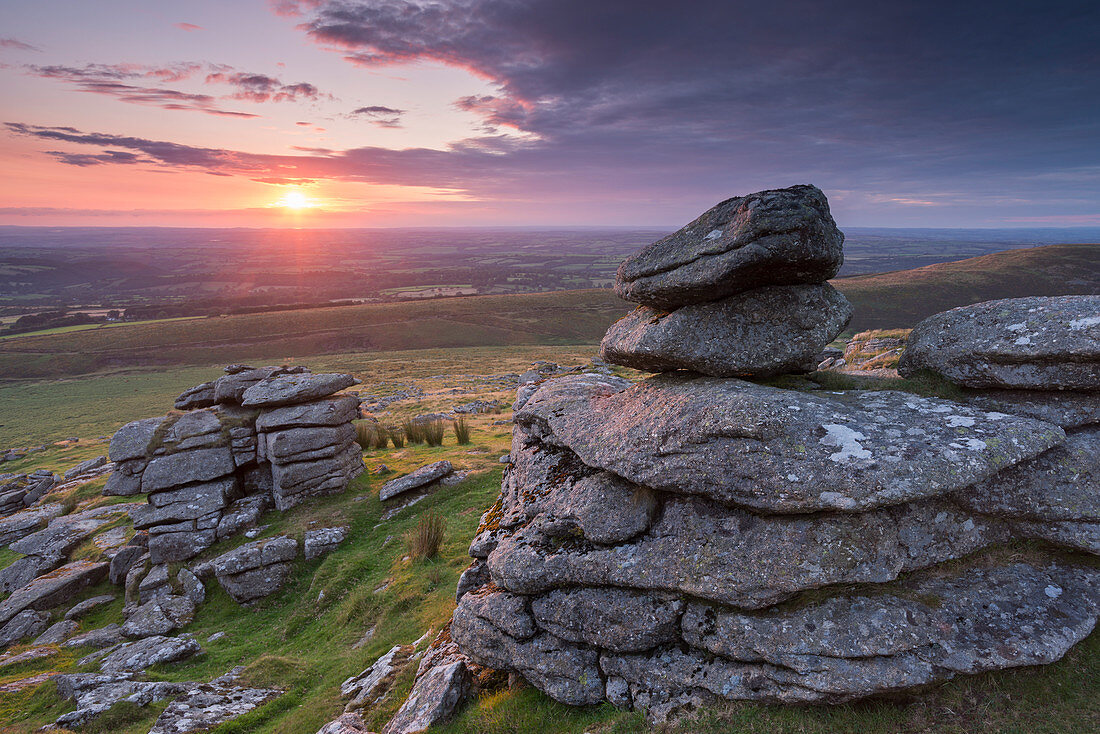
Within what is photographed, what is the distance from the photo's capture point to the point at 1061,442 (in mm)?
9250

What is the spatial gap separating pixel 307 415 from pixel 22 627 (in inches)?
496

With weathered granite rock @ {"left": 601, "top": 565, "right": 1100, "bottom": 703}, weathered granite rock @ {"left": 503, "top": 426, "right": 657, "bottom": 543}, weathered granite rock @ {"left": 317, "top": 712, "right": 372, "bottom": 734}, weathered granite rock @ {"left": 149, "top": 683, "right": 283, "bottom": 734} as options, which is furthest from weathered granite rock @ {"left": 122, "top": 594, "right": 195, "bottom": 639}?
weathered granite rock @ {"left": 601, "top": 565, "right": 1100, "bottom": 703}

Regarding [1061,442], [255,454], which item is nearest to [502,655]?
[1061,442]

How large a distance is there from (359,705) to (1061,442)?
1667 cm

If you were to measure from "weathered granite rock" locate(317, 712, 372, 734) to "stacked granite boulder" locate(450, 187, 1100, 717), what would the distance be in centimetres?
302

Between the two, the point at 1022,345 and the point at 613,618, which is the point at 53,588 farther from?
the point at 1022,345

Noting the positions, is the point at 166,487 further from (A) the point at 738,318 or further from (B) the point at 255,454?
(A) the point at 738,318

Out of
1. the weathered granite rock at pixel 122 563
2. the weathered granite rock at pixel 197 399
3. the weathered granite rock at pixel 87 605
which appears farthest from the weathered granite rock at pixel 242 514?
the weathered granite rock at pixel 197 399

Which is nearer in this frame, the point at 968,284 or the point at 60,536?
the point at 60,536

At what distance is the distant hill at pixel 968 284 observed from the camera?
11175 cm

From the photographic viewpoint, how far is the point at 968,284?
404 feet

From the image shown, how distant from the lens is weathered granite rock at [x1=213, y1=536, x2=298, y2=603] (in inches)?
760

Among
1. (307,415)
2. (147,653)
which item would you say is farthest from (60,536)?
(147,653)

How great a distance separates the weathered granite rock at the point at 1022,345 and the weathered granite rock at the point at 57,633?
99.5 ft
